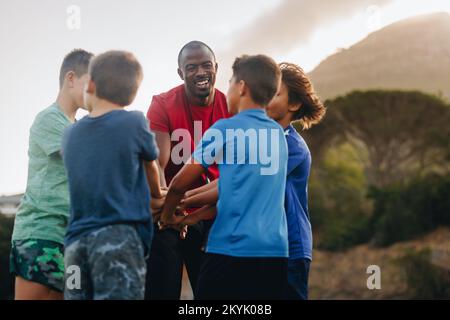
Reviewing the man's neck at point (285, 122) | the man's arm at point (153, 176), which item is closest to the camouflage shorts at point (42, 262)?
the man's arm at point (153, 176)

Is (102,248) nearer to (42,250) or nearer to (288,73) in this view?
(42,250)

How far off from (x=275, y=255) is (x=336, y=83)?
20.3 metres

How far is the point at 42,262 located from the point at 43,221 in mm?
179

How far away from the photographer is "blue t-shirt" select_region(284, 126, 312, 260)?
325 cm

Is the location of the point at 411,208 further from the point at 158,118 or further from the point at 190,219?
the point at 190,219

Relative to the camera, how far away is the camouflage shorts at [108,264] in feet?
8.47

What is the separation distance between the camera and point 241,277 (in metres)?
2.88

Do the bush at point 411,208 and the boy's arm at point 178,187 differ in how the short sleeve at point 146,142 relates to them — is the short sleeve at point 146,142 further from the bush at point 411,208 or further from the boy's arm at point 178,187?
the bush at point 411,208

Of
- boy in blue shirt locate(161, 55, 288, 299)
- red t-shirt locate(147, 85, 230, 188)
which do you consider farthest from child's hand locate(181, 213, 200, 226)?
boy in blue shirt locate(161, 55, 288, 299)

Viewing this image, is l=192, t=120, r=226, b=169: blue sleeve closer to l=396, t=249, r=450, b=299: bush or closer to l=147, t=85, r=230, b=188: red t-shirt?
l=147, t=85, r=230, b=188: red t-shirt

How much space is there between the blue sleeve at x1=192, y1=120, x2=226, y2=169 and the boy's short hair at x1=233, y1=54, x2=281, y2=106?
22cm

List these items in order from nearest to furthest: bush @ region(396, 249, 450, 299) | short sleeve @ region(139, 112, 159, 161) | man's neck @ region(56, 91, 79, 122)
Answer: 1. short sleeve @ region(139, 112, 159, 161)
2. man's neck @ region(56, 91, 79, 122)
3. bush @ region(396, 249, 450, 299)

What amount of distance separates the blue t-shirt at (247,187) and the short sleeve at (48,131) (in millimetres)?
667

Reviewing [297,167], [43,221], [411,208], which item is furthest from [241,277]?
[411,208]
